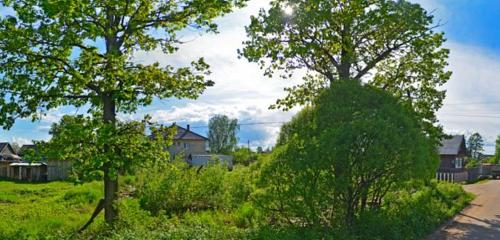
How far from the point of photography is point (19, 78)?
9.21 meters

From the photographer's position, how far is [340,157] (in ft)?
30.0

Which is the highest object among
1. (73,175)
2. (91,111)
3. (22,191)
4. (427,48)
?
(427,48)

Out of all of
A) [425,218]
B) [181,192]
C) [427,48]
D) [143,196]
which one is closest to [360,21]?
[427,48]

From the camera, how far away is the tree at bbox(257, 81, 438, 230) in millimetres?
8961

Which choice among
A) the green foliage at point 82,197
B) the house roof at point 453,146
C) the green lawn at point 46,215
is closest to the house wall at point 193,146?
the house roof at point 453,146

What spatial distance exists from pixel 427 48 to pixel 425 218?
5758mm

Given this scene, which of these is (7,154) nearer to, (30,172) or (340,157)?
(30,172)

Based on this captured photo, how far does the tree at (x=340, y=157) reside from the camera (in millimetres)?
8961

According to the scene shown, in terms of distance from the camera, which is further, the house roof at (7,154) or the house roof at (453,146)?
the house roof at (7,154)

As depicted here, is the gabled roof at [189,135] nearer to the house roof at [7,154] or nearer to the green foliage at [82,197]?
the house roof at [7,154]

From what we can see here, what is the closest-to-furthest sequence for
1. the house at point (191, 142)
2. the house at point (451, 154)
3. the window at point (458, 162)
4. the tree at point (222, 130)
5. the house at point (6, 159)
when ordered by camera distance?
the house at point (6, 159) < the house at point (451, 154) < the window at point (458, 162) < the house at point (191, 142) < the tree at point (222, 130)

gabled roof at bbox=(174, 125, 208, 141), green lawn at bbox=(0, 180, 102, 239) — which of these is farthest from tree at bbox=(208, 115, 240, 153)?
green lawn at bbox=(0, 180, 102, 239)

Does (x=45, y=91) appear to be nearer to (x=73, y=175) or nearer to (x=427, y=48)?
(x=73, y=175)

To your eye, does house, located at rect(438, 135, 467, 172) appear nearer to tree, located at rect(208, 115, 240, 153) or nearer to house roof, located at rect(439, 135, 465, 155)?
house roof, located at rect(439, 135, 465, 155)
